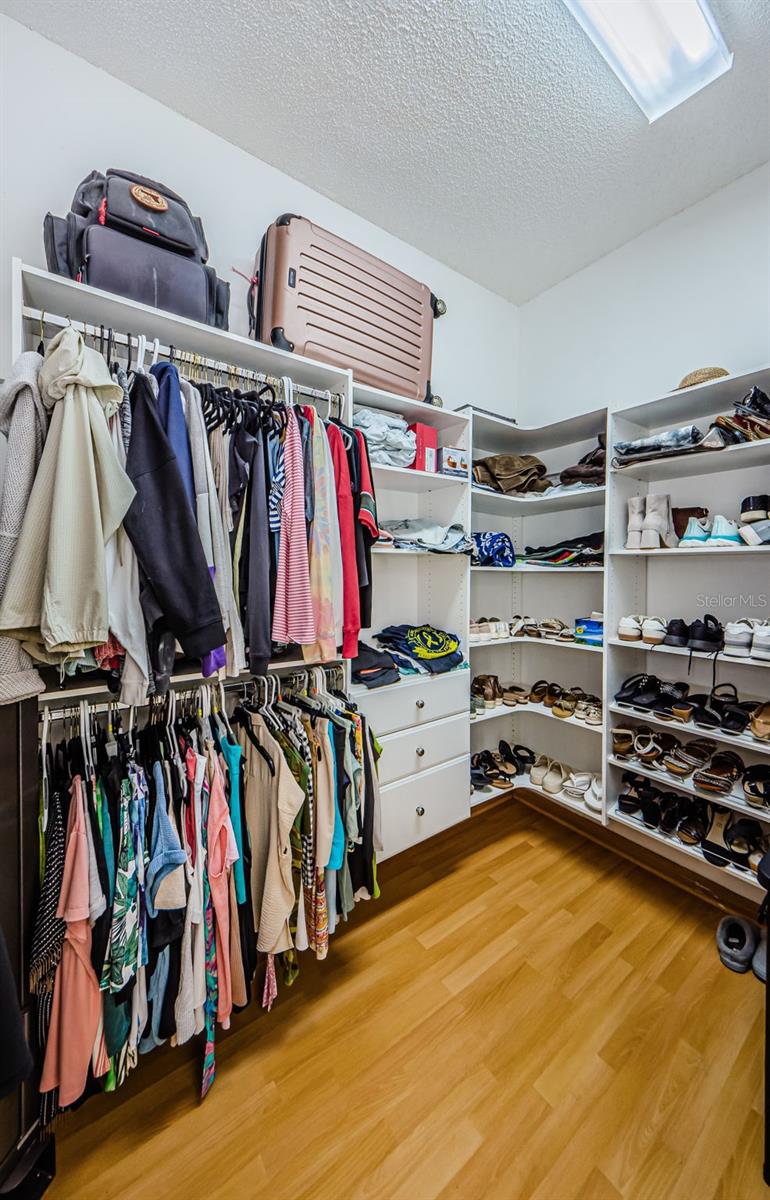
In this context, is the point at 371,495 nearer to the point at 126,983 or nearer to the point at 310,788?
the point at 310,788

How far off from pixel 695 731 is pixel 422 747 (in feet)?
3.48

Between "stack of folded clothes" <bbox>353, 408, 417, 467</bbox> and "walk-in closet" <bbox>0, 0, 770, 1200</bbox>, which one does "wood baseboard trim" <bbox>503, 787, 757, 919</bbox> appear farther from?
"stack of folded clothes" <bbox>353, 408, 417, 467</bbox>

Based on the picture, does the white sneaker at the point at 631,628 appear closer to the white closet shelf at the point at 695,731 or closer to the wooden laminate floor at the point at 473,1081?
the white closet shelf at the point at 695,731

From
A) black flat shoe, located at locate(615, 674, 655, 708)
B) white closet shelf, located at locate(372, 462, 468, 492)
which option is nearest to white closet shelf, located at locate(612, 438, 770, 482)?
white closet shelf, located at locate(372, 462, 468, 492)

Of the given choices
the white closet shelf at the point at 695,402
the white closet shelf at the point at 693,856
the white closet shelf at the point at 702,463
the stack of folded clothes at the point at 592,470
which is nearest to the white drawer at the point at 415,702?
the white closet shelf at the point at 693,856

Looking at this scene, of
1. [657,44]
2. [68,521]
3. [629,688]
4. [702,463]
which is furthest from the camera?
[629,688]

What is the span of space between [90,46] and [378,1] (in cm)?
92

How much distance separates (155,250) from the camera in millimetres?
1258

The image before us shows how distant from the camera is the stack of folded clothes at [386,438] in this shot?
5.72ft

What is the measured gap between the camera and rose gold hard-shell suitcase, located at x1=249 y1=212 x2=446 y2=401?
5.08ft

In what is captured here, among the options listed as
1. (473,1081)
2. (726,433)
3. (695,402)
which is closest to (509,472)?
(695,402)

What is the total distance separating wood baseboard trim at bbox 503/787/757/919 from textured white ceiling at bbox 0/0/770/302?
282cm

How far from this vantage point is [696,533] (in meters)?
1.77

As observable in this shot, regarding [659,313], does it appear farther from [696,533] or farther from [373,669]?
[373,669]
